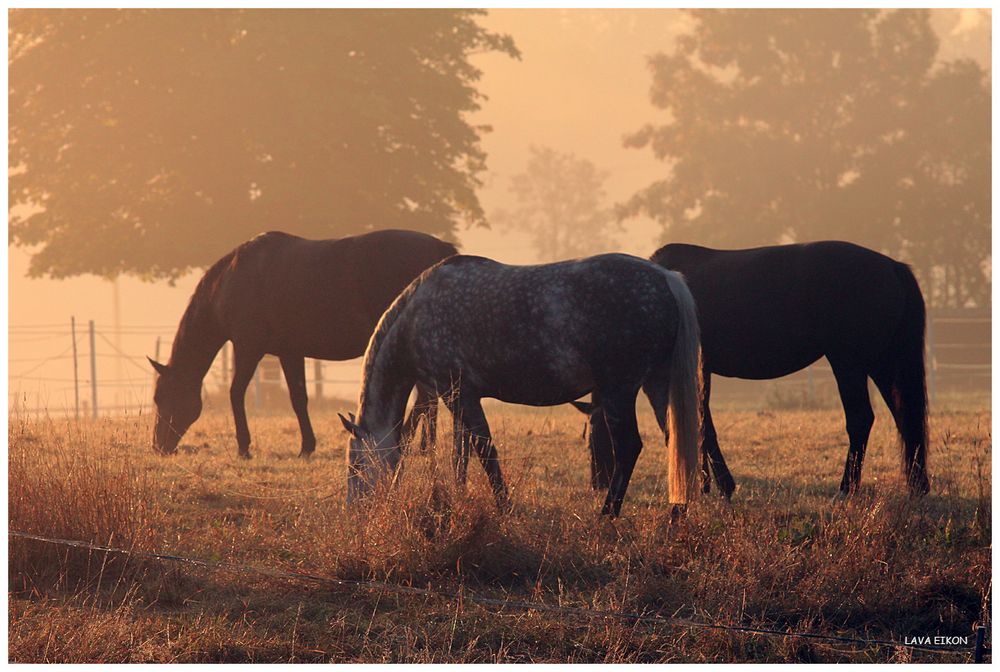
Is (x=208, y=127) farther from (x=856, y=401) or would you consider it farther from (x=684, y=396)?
(x=684, y=396)

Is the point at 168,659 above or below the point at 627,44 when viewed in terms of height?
below

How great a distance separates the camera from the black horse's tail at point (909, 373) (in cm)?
966

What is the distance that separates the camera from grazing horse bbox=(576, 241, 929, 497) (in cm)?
946

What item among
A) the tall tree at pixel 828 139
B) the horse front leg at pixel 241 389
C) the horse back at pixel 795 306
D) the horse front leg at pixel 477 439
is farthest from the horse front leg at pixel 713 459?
the tall tree at pixel 828 139

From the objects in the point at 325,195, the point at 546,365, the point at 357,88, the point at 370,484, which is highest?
the point at 357,88

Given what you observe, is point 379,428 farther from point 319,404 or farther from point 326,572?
point 319,404

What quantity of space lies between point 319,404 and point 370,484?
17582mm

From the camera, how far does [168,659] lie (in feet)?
18.1

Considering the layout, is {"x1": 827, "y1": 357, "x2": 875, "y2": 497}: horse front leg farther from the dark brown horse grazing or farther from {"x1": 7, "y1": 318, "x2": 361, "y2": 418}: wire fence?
{"x1": 7, "y1": 318, "x2": 361, "y2": 418}: wire fence

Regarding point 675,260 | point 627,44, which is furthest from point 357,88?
point 627,44

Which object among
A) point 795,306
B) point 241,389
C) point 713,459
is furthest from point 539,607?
point 241,389

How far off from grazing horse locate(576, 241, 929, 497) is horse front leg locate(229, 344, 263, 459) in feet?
15.3

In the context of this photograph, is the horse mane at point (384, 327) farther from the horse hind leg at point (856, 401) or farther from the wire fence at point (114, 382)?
the horse hind leg at point (856, 401)

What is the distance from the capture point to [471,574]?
6.68 meters
